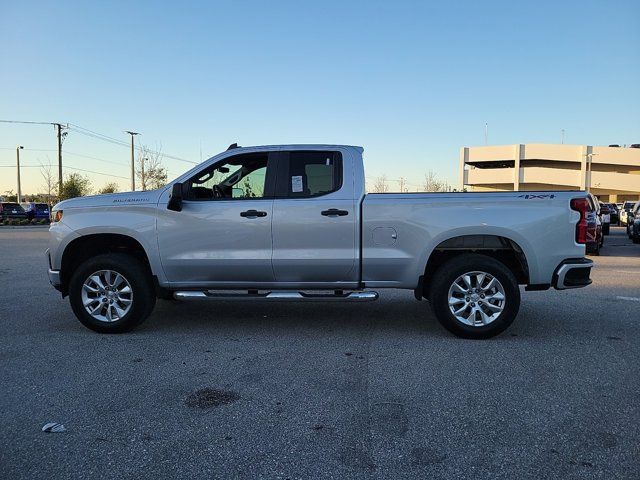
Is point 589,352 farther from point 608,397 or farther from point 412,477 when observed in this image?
point 412,477

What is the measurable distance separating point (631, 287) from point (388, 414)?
Answer: 296 inches

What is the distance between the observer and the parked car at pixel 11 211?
41156 mm

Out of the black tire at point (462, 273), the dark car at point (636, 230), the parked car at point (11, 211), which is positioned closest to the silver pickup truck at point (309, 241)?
the black tire at point (462, 273)

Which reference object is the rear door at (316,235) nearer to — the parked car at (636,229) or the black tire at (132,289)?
the black tire at (132,289)

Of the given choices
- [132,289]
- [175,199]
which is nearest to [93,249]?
[132,289]

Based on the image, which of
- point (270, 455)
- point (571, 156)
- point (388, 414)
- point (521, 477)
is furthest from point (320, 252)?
point (571, 156)

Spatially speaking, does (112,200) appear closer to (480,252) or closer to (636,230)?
(480,252)

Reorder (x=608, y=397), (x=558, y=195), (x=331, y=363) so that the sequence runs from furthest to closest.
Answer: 1. (x=558, y=195)
2. (x=331, y=363)
3. (x=608, y=397)

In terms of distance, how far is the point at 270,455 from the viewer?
2.98m

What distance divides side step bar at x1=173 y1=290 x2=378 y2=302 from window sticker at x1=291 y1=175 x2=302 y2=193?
1.16 m

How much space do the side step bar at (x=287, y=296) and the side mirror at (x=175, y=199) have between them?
0.95 m

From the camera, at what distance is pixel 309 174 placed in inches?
230

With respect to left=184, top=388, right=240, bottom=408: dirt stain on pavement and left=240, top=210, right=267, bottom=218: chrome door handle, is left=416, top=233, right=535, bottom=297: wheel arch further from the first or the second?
left=184, top=388, right=240, bottom=408: dirt stain on pavement

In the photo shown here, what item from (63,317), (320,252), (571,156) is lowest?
(63,317)
